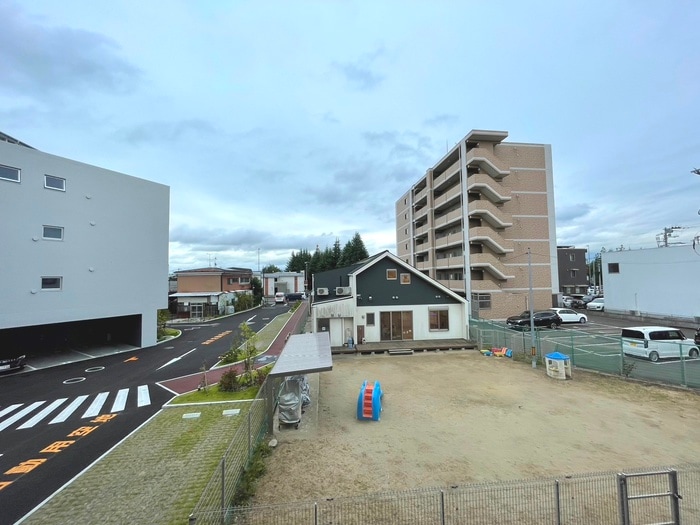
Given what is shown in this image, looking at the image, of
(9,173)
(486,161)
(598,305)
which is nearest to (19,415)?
(9,173)

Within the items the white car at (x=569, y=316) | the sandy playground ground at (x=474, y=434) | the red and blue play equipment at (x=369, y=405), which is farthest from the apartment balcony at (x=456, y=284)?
the red and blue play equipment at (x=369, y=405)

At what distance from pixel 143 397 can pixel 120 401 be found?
2.62 ft

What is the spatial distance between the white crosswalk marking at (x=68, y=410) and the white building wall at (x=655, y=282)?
152 ft

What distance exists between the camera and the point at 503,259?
3731cm

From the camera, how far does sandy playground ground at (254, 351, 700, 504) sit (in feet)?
26.3

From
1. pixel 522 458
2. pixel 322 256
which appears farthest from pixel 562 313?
pixel 322 256

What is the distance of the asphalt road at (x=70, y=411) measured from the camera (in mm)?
8062

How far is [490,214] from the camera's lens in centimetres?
3581

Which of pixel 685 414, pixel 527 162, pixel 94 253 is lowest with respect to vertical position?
pixel 685 414

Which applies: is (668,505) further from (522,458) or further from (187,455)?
(187,455)

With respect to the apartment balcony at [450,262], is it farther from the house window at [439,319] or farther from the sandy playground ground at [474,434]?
the sandy playground ground at [474,434]

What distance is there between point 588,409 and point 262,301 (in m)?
54.6

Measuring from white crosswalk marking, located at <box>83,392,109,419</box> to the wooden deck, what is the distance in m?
12.2

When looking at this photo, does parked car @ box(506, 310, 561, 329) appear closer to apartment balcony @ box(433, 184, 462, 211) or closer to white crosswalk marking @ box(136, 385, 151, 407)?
apartment balcony @ box(433, 184, 462, 211)
